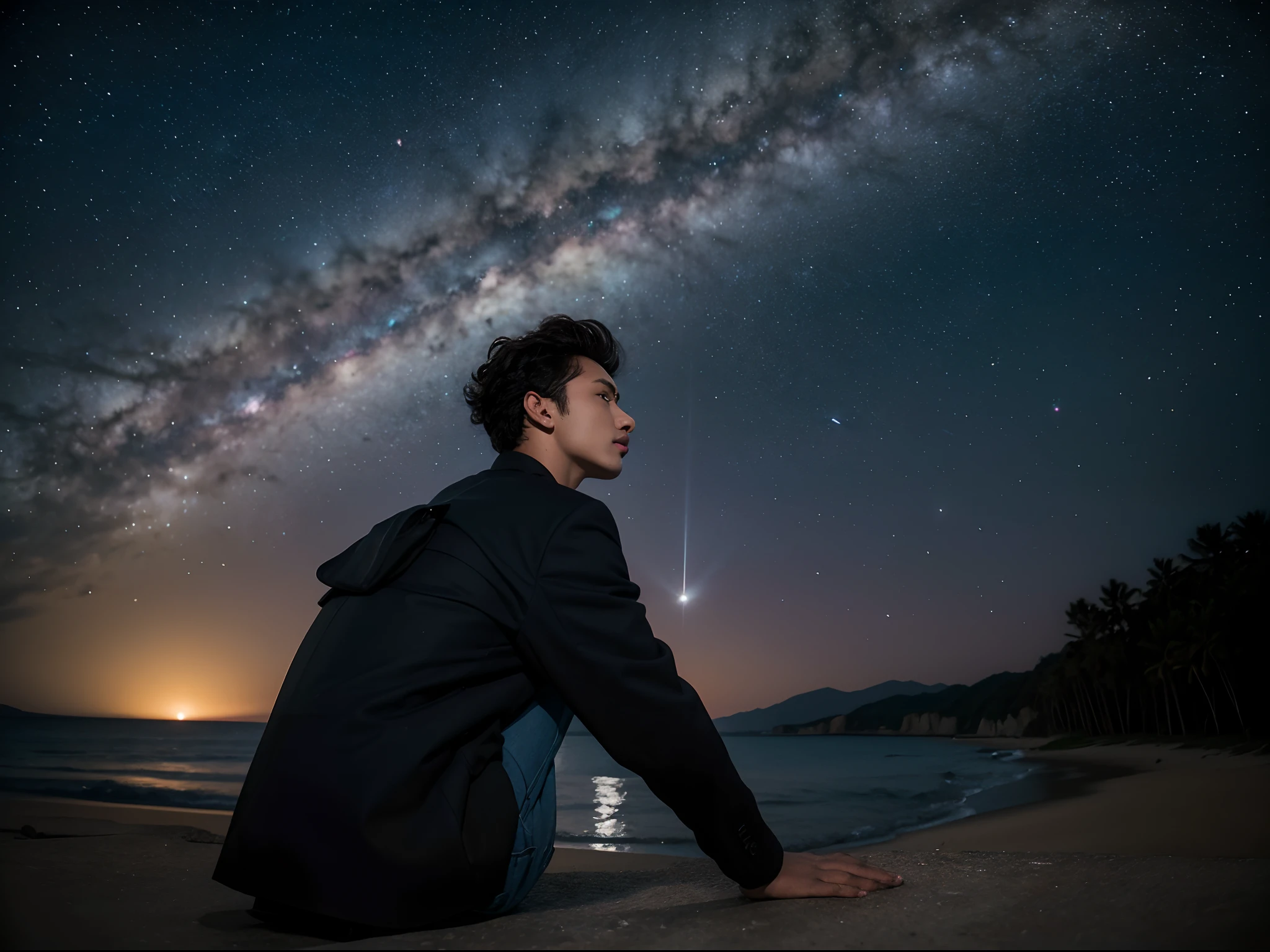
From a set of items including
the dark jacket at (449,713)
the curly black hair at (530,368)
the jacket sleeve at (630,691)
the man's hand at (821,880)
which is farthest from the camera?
the curly black hair at (530,368)

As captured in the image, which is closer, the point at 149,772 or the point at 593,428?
the point at 593,428

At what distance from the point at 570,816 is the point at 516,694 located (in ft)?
36.9

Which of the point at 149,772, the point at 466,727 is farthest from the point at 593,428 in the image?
the point at 149,772

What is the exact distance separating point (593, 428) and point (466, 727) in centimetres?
99

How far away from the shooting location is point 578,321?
2389 mm

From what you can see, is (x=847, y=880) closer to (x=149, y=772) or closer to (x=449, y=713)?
(x=449, y=713)

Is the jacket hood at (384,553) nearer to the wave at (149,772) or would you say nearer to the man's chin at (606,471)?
the man's chin at (606,471)

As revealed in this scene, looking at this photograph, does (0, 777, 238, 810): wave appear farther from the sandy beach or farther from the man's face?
the man's face

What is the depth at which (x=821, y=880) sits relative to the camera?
5.09 feet

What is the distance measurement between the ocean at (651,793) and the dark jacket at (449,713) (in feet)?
22.1

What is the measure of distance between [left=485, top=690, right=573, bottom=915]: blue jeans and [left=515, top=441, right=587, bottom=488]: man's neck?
0.72m

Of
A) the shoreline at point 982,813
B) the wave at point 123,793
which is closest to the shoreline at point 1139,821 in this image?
the shoreline at point 982,813

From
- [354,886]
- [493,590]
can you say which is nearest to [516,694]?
[493,590]

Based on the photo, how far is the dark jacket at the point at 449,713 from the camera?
1.23 meters
